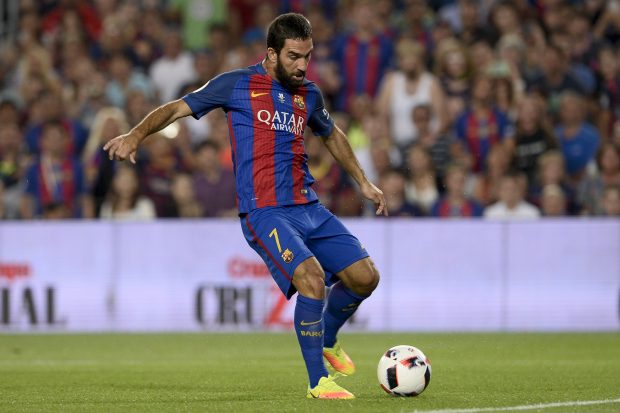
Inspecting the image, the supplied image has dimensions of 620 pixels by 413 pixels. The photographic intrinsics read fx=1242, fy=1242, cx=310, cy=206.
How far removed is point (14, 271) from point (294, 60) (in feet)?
25.5

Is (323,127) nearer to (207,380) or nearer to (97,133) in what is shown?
(207,380)

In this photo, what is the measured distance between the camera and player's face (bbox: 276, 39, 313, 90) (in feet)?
25.8

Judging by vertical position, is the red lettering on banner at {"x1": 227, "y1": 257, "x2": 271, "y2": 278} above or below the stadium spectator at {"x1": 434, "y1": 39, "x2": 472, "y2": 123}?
below

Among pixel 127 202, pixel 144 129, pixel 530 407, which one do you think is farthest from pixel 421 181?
pixel 530 407

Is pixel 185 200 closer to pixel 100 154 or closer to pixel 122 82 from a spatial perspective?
pixel 100 154

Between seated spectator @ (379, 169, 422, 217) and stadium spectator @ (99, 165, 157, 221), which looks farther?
stadium spectator @ (99, 165, 157, 221)

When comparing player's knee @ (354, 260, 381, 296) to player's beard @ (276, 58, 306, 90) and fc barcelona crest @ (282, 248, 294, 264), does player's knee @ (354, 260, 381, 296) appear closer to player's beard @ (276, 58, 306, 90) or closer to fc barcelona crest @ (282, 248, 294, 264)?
fc barcelona crest @ (282, 248, 294, 264)

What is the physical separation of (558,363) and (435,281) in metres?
4.13

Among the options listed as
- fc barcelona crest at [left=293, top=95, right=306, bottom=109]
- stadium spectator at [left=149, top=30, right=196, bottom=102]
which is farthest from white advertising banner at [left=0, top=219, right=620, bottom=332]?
fc barcelona crest at [left=293, top=95, right=306, bottom=109]

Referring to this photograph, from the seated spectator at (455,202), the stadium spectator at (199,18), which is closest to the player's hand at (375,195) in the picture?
the seated spectator at (455,202)

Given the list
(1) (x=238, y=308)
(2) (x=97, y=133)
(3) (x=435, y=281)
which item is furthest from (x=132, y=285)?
(3) (x=435, y=281)

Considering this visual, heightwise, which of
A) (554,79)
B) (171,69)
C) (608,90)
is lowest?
(608,90)

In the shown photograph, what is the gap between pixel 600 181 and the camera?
566 inches

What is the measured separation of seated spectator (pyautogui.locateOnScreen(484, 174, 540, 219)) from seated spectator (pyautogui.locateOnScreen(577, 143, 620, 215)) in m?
0.57
